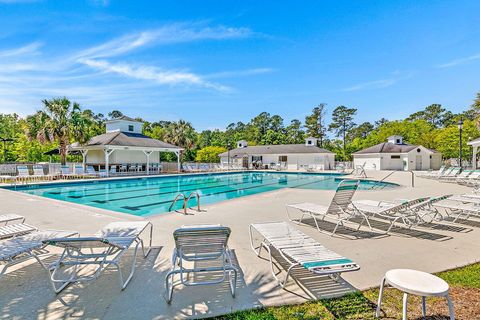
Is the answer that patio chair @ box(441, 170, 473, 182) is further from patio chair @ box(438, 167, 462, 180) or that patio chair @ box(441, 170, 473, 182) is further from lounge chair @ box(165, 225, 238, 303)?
lounge chair @ box(165, 225, 238, 303)

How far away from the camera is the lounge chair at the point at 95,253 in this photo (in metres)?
2.76

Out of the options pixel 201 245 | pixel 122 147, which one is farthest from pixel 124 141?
pixel 201 245

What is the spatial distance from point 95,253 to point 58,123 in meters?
20.3

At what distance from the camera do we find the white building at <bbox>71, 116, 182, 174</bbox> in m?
22.3

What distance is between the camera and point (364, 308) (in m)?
2.58

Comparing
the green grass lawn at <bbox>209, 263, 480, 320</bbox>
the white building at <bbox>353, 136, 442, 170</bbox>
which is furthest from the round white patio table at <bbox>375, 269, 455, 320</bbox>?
the white building at <bbox>353, 136, 442, 170</bbox>

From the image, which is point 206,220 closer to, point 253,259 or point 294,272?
point 253,259

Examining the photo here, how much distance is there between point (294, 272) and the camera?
344 cm

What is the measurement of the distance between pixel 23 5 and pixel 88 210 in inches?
284

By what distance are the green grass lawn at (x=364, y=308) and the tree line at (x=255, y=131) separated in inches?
890

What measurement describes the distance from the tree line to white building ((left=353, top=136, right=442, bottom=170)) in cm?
235

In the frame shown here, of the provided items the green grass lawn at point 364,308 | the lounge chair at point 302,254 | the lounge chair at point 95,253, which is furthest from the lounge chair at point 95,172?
the green grass lawn at point 364,308

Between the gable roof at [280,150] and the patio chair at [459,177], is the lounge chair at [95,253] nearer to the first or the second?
the patio chair at [459,177]

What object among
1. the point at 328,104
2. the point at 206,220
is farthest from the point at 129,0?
the point at 328,104
